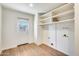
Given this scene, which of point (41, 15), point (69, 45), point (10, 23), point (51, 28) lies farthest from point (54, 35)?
point (10, 23)

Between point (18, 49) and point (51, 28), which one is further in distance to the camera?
point (51, 28)

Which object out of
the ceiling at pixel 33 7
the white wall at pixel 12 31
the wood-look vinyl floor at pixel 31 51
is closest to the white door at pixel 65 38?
the wood-look vinyl floor at pixel 31 51

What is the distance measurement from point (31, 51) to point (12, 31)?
403 millimetres

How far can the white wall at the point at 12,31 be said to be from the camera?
1036mm

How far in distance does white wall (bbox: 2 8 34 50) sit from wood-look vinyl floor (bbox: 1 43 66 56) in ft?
0.23

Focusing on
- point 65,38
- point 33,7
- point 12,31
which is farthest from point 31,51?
point 33,7

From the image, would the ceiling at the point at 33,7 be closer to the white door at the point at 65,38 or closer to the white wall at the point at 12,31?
the white wall at the point at 12,31

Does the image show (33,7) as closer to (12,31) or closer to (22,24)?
(22,24)

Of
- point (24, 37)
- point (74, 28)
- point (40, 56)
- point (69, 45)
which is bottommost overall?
point (40, 56)

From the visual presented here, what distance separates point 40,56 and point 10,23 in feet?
2.08

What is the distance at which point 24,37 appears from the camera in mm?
1137

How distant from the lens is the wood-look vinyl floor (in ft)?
3.41

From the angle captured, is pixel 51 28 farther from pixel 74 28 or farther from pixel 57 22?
pixel 74 28

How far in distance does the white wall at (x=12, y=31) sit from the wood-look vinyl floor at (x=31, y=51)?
0.07 m
